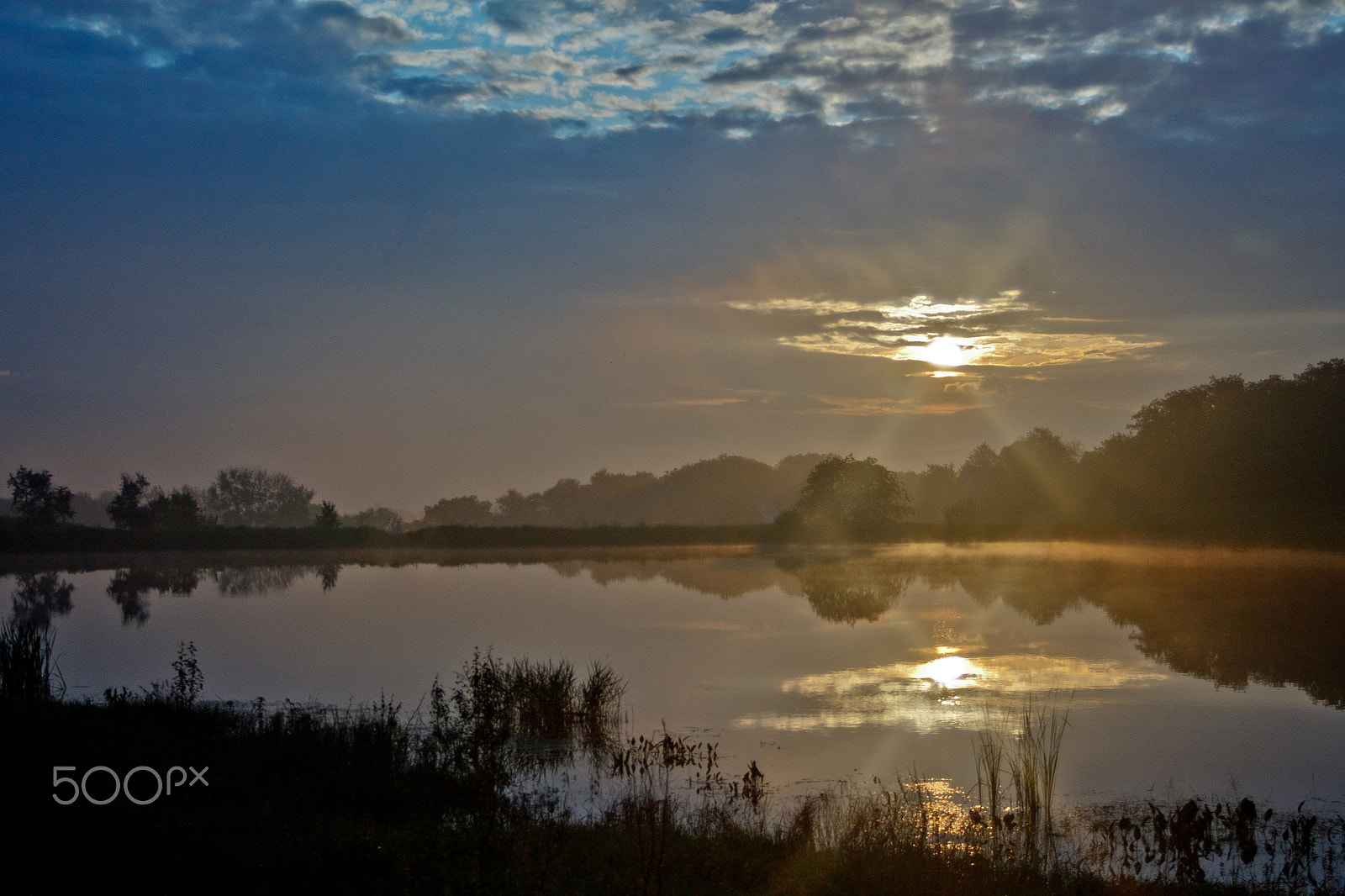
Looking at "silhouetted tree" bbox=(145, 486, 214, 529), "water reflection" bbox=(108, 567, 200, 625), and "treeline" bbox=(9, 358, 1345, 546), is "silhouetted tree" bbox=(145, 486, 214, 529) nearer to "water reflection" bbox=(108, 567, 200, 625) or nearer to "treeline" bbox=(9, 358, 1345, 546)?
"treeline" bbox=(9, 358, 1345, 546)

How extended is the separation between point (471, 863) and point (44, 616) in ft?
85.4

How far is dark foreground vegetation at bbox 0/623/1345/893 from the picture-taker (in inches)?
255

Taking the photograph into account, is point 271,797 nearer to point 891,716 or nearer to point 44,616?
point 891,716

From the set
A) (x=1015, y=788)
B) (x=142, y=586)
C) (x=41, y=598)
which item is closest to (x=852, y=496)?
(x=142, y=586)

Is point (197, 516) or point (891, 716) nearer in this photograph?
point (891, 716)

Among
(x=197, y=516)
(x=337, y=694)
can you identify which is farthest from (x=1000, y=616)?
(x=197, y=516)

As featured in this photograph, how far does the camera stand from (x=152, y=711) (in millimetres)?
11656

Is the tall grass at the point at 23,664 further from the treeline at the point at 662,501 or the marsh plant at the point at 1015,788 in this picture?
the treeline at the point at 662,501

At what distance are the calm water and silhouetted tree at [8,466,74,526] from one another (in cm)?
2377

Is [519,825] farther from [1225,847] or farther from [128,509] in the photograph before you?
[128,509]

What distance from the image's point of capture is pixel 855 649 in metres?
20.6

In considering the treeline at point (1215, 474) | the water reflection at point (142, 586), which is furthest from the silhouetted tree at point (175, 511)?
the treeline at point (1215, 474)

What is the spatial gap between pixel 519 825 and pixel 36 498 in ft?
228

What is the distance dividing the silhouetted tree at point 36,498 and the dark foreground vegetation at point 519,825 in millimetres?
62017
